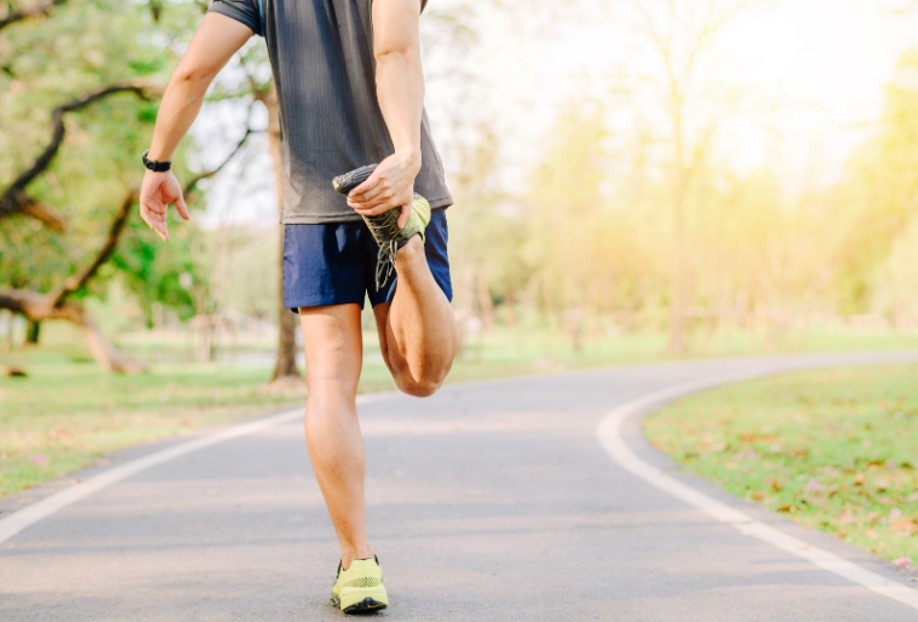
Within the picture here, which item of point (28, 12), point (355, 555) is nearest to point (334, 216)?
point (355, 555)

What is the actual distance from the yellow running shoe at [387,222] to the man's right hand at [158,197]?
72 cm

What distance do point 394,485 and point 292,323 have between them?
10.5m

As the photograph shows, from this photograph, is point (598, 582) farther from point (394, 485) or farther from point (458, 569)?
point (394, 485)

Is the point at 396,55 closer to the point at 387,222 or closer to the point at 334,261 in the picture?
the point at 387,222

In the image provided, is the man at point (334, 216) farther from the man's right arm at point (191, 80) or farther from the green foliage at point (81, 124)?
the green foliage at point (81, 124)

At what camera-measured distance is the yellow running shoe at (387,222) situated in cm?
285

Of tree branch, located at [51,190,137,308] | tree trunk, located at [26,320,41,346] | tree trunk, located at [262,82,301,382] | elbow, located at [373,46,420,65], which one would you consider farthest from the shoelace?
tree trunk, located at [26,320,41,346]

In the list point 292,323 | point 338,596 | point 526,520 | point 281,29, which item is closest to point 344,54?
point 281,29

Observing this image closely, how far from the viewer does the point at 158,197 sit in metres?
3.51

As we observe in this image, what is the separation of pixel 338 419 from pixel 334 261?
0.46 meters

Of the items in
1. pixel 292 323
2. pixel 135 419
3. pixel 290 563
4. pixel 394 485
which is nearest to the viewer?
pixel 290 563

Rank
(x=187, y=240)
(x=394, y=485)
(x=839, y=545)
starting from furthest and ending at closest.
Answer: (x=187, y=240), (x=394, y=485), (x=839, y=545)

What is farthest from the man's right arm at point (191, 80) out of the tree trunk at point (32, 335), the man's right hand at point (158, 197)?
the tree trunk at point (32, 335)

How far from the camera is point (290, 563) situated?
414 cm
